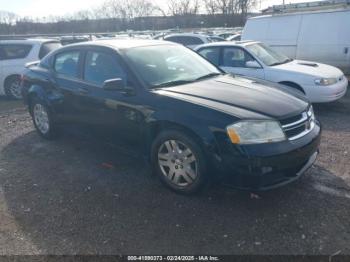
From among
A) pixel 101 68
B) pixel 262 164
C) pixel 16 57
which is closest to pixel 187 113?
pixel 262 164

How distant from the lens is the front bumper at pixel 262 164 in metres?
2.95

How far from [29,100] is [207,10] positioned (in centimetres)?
4805

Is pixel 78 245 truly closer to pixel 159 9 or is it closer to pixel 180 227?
pixel 180 227

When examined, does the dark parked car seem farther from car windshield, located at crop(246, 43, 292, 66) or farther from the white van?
the white van

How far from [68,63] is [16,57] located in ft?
18.2

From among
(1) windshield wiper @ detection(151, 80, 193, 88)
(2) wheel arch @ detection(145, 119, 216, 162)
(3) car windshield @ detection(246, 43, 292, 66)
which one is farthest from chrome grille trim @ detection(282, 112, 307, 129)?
(3) car windshield @ detection(246, 43, 292, 66)

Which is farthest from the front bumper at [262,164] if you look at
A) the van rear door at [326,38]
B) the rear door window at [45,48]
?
the rear door window at [45,48]

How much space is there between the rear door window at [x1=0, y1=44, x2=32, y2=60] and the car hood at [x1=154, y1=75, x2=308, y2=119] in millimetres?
7288

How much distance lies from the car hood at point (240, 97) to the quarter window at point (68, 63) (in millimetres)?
1675

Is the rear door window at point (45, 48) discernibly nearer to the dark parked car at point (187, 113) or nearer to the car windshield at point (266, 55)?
the dark parked car at point (187, 113)

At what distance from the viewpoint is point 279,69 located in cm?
679

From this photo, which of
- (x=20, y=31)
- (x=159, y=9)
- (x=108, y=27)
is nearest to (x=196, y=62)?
(x=20, y=31)

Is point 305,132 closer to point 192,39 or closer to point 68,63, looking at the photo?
point 68,63

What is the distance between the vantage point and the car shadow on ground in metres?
2.81
